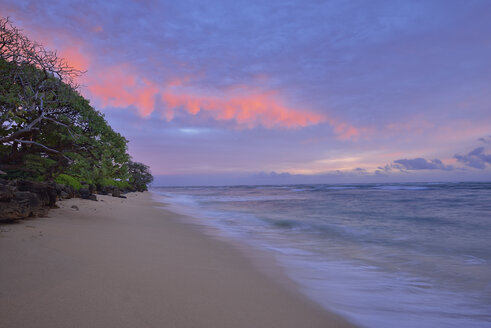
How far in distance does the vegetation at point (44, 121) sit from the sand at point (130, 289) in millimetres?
5201

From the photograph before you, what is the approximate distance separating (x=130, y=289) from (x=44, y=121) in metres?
12.2

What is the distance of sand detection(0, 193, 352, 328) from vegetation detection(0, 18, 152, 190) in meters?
5.20

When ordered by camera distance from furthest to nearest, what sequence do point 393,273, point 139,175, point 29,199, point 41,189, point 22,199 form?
point 139,175 → point 41,189 → point 29,199 → point 22,199 → point 393,273

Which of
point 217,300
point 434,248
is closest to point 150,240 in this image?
point 217,300

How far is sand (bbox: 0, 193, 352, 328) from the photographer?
2678 mm

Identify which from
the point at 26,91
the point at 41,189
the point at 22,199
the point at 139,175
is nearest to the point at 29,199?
the point at 22,199

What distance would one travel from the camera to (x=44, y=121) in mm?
11938

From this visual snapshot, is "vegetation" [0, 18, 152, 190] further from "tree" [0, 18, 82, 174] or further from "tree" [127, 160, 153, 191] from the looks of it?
"tree" [127, 160, 153, 191]

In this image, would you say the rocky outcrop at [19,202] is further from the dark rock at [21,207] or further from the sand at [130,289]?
the sand at [130,289]

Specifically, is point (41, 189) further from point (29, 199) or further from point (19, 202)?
point (19, 202)

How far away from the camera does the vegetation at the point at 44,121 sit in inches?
328

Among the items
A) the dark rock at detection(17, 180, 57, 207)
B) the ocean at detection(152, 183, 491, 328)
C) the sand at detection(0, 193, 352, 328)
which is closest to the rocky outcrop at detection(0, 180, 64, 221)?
the dark rock at detection(17, 180, 57, 207)

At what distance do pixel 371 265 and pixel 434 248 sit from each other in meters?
4.01

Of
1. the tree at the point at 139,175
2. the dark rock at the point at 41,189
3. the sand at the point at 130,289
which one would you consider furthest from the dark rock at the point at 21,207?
the tree at the point at 139,175
